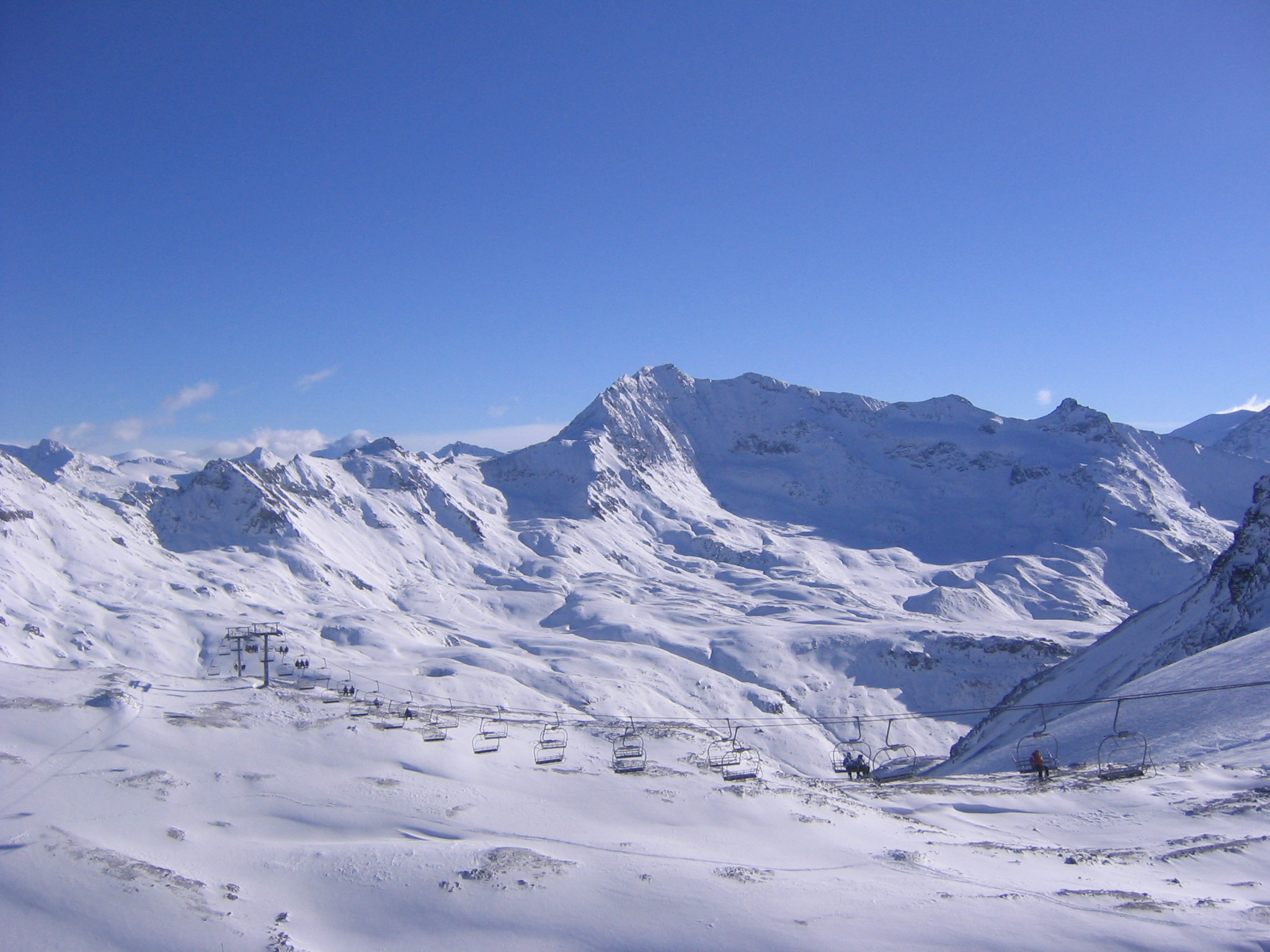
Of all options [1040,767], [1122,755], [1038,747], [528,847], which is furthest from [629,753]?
[1038,747]

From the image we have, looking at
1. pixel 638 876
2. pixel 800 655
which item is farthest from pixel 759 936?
pixel 800 655

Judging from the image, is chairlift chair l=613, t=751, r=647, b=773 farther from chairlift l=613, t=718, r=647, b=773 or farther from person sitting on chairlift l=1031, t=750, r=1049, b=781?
person sitting on chairlift l=1031, t=750, r=1049, b=781

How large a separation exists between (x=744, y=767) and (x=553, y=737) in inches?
361

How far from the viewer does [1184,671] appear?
48.4 meters

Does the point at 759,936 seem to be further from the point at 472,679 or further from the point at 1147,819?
the point at 472,679

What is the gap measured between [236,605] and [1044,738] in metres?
153

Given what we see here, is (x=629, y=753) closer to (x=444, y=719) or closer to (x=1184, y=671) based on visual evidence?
(x=444, y=719)

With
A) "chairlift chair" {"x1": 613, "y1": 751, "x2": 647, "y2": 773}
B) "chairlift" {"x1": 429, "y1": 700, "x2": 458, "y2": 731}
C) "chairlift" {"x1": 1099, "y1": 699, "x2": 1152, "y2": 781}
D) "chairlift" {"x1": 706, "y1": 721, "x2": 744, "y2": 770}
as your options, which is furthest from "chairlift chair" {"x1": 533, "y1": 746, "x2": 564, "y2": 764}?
"chairlift" {"x1": 1099, "y1": 699, "x2": 1152, "y2": 781}

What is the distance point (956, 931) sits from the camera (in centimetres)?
1888

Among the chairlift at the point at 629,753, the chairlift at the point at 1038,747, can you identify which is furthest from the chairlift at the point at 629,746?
the chairlift at the point at 1038,747

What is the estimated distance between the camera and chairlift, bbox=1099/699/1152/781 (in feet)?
111

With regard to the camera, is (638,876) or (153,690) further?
(153,690)

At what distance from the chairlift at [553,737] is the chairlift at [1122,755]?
22.7 metres

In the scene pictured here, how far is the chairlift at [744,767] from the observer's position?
1384 inches
